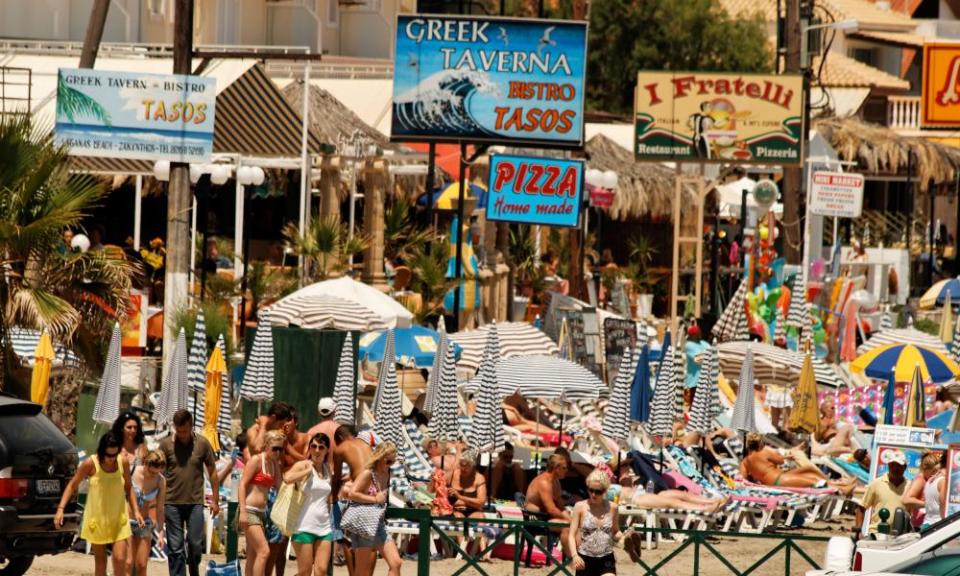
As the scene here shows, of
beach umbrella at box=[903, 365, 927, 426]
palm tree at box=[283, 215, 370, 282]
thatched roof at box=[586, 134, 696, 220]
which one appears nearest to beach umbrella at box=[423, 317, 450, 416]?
beach umbrella at box=[903, 365, 927, 426]

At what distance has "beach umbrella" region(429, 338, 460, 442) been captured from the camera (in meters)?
17.3

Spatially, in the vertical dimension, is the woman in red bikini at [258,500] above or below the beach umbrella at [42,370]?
below

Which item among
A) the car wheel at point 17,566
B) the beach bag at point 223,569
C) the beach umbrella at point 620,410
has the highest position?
the beach umbrella at point 620,410

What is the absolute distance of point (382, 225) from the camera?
25469 millimetres

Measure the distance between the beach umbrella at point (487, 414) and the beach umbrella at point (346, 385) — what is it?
43.7 inches

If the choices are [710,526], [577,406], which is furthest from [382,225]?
[710,526]

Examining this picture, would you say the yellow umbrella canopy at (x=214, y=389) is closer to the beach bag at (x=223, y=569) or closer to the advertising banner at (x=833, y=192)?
the beach bag at (x=223, y=569)

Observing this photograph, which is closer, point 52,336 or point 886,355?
point 52,336

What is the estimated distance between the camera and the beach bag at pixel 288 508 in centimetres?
1250

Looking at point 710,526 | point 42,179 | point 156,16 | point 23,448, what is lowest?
point 710,526

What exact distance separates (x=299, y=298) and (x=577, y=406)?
360 centimetres

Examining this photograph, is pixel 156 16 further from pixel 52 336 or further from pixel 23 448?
pixel 23 448

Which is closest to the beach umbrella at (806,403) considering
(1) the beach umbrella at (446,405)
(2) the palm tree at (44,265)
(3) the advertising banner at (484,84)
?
(1) the beach umbrella at (446,405)

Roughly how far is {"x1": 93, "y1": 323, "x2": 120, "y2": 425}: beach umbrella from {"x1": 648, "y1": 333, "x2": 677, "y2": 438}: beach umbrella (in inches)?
198
